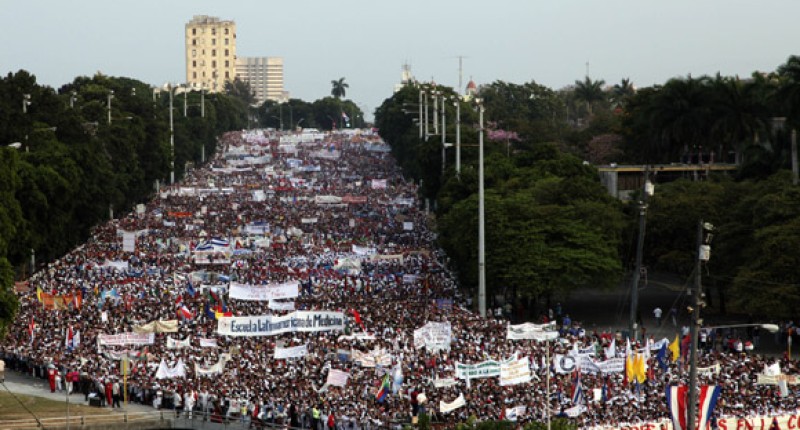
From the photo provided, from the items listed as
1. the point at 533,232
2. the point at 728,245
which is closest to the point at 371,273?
the point at 533,232

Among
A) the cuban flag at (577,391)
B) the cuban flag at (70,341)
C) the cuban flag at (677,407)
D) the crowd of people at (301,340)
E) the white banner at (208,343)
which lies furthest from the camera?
the cuban flag at (70,341)

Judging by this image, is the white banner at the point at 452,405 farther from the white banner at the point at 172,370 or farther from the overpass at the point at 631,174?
Answer: the overpass at the point at 631,174

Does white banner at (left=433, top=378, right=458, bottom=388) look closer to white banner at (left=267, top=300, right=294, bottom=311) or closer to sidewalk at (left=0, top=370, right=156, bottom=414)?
sidewalk at (left=0, top=370, right=156, bottom=414)

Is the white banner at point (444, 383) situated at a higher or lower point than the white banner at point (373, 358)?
lower

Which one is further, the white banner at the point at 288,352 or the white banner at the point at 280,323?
the white banner at the point at 280,323

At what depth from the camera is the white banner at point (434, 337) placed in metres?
41.1

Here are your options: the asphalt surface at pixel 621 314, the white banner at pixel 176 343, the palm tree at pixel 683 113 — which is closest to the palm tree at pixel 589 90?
the palm tree at pixel 683 113

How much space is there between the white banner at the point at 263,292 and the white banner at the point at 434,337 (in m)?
9.66

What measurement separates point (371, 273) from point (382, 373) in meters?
23.3

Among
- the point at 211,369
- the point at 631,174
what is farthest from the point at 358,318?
the point at 631,174

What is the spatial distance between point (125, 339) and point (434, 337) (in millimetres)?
9129

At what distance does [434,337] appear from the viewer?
41.1 m

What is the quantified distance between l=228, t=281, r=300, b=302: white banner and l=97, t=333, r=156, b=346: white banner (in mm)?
6484

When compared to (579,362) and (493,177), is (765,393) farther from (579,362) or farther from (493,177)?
(493,177)
